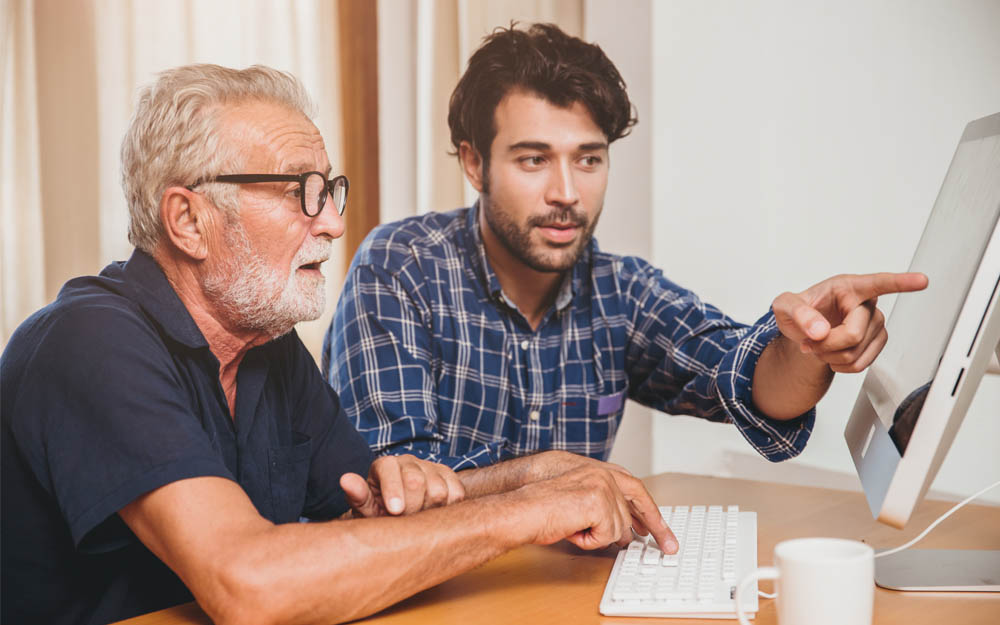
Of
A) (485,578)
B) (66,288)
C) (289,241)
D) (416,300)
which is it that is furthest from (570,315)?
(66,288)

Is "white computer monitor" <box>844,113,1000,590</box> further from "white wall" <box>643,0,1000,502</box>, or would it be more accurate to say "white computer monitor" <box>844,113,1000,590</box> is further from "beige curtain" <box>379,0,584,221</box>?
"beige curtain" <box>379,0,584,221</box>

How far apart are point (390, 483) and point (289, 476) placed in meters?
0.25

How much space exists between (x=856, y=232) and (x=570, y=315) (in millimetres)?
967

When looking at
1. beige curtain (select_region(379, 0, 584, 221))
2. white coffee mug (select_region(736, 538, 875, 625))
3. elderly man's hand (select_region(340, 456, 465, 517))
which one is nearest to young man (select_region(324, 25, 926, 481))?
elderly man's hand (select_region(340, 456, 465, 517))

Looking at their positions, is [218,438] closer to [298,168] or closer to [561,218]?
[298,168]

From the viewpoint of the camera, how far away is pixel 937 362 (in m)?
0.80

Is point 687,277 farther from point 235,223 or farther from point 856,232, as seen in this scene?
point 235,223

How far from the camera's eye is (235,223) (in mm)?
1178

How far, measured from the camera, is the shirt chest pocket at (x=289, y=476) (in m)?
1.25

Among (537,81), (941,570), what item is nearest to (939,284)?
(941,570)

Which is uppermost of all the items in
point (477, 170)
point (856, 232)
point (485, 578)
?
point (477, 170)

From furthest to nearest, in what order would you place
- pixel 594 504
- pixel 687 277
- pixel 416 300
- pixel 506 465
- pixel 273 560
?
pixel 687 277 → pixel 416 300 → pixel 506 465 → pixel 594 504 → pixel 273 560

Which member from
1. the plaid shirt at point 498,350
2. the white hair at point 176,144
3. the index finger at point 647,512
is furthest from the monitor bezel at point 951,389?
the white hair at point 176,144

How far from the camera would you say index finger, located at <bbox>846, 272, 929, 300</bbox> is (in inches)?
37.5
